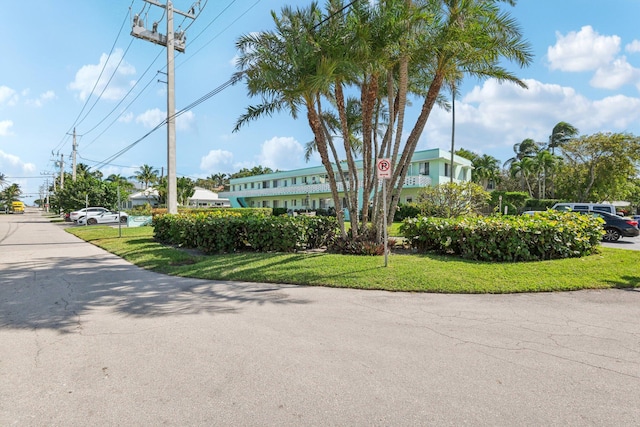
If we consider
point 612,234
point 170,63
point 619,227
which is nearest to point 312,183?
point 170,63

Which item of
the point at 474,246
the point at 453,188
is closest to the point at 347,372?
the point at 474,246

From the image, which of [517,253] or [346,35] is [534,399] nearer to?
[517,253]

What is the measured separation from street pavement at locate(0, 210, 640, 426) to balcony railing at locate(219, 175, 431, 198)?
25.8 m

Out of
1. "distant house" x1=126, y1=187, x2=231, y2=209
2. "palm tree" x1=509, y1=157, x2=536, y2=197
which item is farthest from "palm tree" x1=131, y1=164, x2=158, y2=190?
"palm tree" x1=509, y1=157, x2=536, y2=197

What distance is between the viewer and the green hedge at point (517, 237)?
29.3 ft

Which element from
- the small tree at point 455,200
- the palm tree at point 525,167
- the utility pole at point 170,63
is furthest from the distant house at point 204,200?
the small tree at point 455,200

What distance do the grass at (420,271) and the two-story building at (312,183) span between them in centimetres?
1771

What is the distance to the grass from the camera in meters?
7.02

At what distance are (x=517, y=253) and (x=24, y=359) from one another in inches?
367

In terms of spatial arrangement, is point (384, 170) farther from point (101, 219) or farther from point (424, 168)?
point (101, 219)

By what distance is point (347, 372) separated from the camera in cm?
349

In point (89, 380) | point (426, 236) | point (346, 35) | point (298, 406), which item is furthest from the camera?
point (426, 236)

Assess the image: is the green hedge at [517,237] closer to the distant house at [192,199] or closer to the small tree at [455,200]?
the small tree at [455,200]

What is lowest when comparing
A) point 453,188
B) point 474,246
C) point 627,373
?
point 627,373
